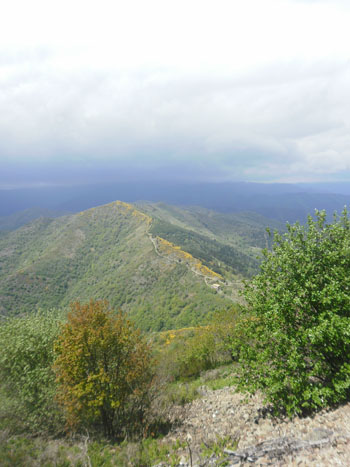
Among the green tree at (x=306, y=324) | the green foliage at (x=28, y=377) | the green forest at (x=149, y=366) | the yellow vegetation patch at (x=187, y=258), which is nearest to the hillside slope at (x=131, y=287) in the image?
the yellow vegetation patch at (x=187, y=258)

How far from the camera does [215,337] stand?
120ft

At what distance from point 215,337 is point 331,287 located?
30423 mm

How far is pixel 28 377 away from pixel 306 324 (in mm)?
20542

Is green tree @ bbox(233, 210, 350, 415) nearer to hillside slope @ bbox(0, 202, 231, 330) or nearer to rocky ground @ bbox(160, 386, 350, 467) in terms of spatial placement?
rocky ground @ bbox(160, 386, 350, 467)

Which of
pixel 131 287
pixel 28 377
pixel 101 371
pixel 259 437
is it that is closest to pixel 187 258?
pixel 131 287

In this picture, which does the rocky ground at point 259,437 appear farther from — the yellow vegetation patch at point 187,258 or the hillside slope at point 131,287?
the yellow vegetation patch at point 187,258

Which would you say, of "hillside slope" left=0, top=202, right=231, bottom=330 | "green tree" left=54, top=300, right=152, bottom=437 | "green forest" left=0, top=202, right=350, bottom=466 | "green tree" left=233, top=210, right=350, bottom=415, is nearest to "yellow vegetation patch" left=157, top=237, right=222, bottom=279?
"hillside slope" left=0, top=202, right=231, bottom=330

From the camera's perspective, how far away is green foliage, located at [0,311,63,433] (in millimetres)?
16141

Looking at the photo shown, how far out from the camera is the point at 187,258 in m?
146

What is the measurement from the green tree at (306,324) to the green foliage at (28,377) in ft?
48.7

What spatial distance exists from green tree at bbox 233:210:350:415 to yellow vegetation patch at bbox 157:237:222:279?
386ft

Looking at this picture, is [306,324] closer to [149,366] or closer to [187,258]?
[149,366]

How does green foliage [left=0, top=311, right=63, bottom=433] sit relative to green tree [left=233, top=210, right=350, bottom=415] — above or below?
below

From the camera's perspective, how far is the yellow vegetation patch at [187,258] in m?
132
